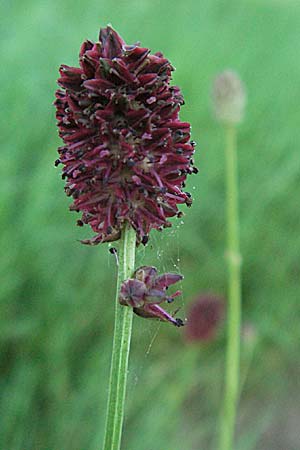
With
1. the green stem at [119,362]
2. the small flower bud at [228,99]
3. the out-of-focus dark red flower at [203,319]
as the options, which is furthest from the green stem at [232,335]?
the green stem at [119,362]

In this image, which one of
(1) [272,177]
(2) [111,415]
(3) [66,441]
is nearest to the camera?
(2) [111,415]

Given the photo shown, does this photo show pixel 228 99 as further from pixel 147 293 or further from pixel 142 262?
pixel 147 293

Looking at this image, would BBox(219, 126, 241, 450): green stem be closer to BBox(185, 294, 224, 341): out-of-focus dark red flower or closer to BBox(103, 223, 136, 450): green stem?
BBox(185, 294, 224, 341): out-of-focus dark red flower

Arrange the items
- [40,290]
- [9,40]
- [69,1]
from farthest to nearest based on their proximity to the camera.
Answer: [69,1]
[9,40]
[40,290]

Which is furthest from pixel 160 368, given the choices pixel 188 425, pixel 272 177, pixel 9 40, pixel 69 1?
pixel 69 1

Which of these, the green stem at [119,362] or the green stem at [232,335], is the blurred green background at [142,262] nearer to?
the green stem at [232,335]

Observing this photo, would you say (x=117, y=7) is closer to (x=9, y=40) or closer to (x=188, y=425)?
Answer: (x=9, y=40)

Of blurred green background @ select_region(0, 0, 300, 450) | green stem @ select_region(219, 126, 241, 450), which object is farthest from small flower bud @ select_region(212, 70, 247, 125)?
blurred green background @ select_region(0, 0, 300, 450)
